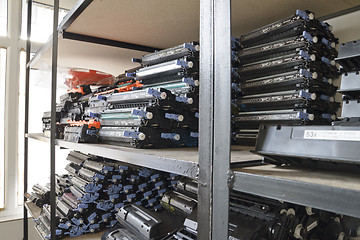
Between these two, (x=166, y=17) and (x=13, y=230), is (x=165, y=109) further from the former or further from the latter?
(x=13, y=230)

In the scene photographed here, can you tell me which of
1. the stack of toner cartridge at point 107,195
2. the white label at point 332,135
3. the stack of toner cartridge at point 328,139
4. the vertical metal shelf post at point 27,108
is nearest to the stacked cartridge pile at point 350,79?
the stack of toner cartridge at point 328,139

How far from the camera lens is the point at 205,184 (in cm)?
64

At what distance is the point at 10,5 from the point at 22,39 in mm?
387

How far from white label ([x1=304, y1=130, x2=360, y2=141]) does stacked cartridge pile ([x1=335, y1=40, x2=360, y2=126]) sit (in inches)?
4.4

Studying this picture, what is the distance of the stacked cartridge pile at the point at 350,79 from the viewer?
2.08ft

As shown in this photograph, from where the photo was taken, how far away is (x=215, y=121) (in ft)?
2.06

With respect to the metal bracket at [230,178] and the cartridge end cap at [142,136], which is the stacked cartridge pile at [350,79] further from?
the cartridge end cap at [142,136]

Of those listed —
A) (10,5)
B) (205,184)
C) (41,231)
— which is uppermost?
(10,5)

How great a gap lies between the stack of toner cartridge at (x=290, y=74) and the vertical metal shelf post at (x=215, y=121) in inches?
19.6

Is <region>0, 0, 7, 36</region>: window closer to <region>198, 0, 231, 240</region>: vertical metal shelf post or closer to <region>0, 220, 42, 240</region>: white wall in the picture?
<region>0, 220, 42, 240</region>: white wall

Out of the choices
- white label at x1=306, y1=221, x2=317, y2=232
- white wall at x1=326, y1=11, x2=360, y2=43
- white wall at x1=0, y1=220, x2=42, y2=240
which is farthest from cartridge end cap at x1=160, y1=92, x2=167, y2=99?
white wall at x1=0, y1=220, x2=42, y2=240

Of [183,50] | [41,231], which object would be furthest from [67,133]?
[183,50]

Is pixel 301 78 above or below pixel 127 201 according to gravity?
above

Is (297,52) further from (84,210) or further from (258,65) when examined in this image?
(84,210)
